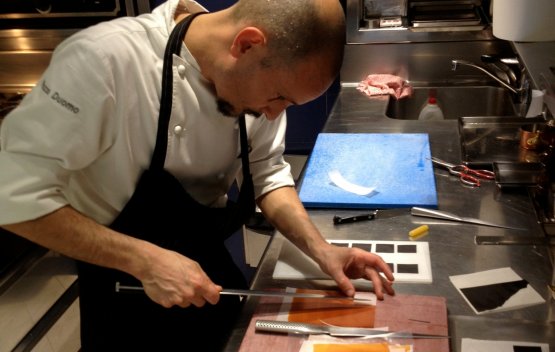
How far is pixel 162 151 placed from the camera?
103cm

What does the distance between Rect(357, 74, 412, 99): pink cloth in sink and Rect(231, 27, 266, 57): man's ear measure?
122 cm

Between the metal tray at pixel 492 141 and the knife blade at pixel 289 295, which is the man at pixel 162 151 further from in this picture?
the metal tray at pixel 492 141

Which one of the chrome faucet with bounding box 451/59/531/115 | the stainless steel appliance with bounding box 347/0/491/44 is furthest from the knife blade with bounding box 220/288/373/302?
the stainless steel appliance with bounding box 347/0/491/44

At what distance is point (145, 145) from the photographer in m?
1.02

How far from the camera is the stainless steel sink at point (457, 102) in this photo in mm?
2119

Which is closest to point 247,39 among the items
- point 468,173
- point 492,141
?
point 468,173

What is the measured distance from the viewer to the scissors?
1449 millimetres

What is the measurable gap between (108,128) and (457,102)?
1.53 meters

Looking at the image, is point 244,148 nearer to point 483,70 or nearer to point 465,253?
point 465,253

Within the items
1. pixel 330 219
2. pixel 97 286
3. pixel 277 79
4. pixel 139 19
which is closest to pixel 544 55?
pixel 330 219

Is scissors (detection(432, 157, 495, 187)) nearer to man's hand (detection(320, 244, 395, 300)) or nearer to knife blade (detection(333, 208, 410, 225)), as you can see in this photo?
knife blade (detection(333, 208, 410, 225))

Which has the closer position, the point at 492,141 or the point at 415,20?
the point at 492,141

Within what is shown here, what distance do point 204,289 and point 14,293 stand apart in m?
1.64

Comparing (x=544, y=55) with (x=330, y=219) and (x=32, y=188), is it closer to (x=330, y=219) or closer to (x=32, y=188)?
(x=330, y=219)
